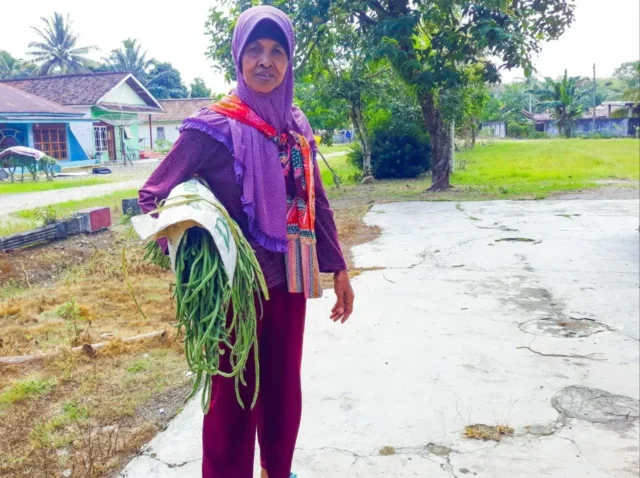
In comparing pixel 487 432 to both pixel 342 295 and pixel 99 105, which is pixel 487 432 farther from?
pixel 99 105

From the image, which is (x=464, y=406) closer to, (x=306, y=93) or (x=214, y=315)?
(x=214, y=315)

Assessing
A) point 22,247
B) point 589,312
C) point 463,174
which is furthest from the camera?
point 463,174

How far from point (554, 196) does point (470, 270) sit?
6.03 meters

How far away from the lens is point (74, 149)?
2211 cm

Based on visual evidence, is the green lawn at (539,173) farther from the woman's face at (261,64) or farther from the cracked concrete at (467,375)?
the woman's face at (261,64)

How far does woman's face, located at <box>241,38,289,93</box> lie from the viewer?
70.1 inches

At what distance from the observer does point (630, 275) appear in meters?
5.14

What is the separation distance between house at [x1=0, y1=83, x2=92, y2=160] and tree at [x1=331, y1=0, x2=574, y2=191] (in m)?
11.3

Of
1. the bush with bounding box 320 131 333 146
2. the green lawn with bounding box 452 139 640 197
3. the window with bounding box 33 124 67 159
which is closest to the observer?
the green lawn with bounding box 452 139 640 197

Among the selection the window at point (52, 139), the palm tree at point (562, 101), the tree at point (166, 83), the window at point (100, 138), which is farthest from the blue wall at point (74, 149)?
the palm tree at point (562, 101)

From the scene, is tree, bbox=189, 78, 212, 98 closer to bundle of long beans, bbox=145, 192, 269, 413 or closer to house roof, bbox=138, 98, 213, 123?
house roof, bbox=138, 98, 213, 123

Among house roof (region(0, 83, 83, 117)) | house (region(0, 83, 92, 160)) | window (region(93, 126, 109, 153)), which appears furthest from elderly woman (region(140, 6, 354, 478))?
window (region(93, 126, 109, 153))

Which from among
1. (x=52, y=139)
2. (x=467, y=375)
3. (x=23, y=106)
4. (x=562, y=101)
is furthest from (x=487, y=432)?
(x=562, y=101)

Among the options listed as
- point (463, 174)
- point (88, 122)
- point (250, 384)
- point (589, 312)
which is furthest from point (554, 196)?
point (88, 122)
